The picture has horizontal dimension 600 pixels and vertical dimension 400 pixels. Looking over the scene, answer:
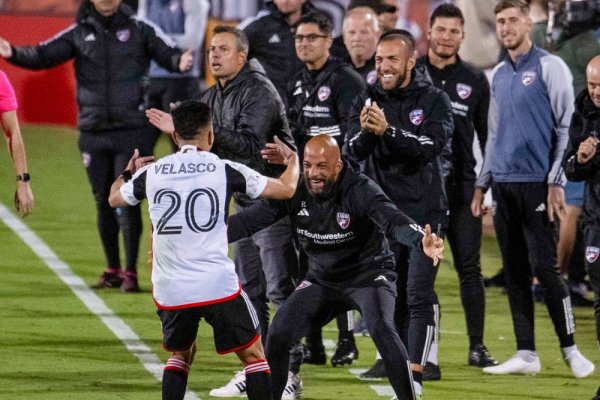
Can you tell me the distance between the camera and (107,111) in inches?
474

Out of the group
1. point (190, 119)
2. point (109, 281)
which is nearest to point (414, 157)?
point (190, 119)

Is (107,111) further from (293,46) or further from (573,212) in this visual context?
(573,212)

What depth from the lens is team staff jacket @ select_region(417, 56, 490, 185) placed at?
381 inches

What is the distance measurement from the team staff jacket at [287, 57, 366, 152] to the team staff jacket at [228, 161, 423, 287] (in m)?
1.68

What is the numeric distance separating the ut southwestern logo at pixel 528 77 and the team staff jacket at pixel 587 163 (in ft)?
2.64

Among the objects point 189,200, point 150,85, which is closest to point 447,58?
point 189,200

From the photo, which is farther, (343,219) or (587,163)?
(587,163)

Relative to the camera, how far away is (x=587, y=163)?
27.4 feet

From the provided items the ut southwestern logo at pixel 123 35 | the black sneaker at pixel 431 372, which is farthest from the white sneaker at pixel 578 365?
the ut southwestern logo at pixel 123 35

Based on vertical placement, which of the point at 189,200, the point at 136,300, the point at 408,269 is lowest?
the point at 136,300

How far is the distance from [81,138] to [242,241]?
353 cm

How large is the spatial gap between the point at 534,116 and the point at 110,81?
13.4 ft

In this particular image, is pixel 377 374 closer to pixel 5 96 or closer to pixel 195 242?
pixel 195 242

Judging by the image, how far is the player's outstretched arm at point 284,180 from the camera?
7379 millimetres
